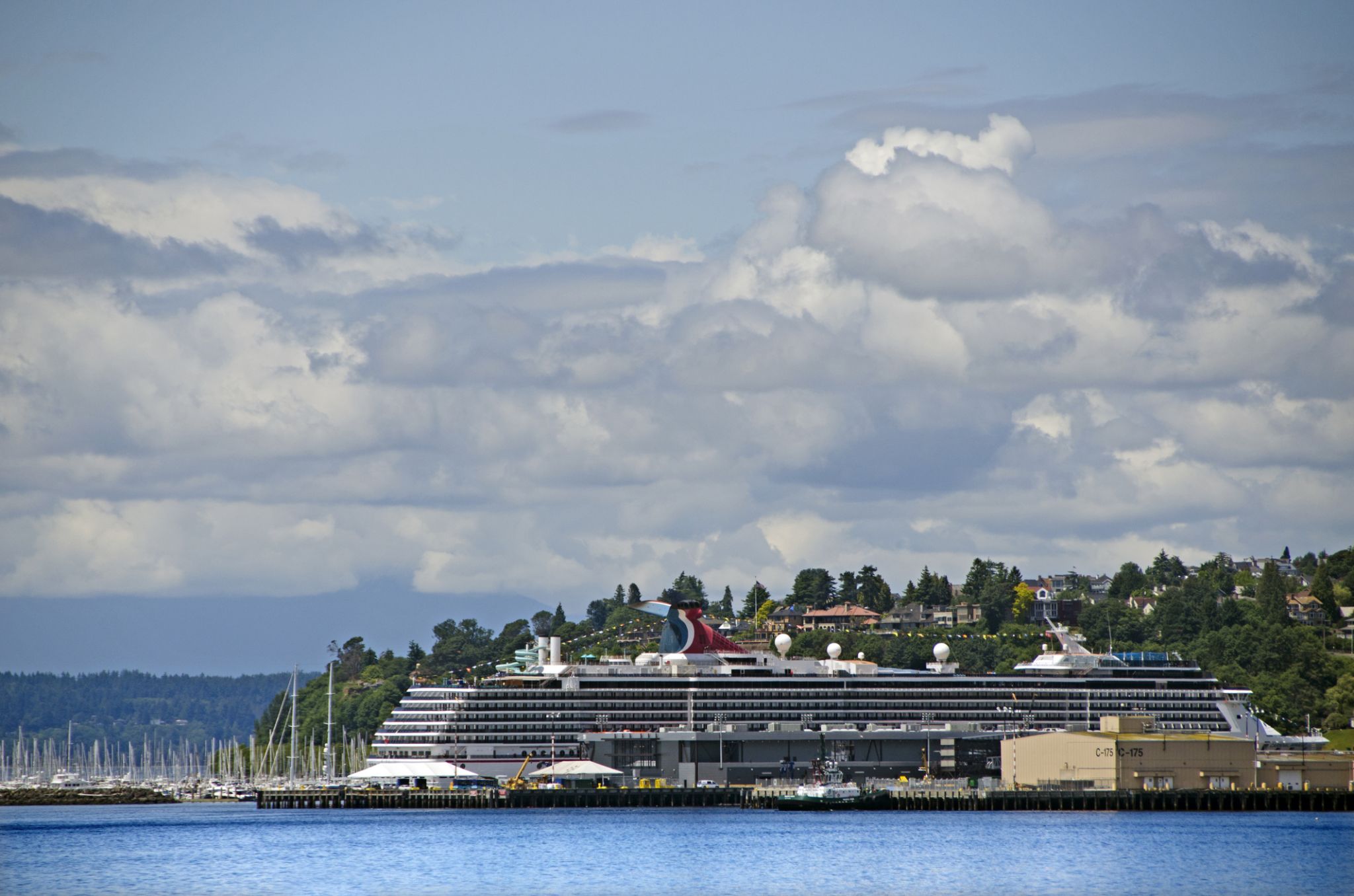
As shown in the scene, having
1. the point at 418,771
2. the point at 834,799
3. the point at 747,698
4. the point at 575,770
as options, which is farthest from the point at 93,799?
the point at 834,799

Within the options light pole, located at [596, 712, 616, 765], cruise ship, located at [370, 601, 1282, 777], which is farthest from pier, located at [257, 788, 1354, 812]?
cruise ship, located at [370, 601, 1282, 777]

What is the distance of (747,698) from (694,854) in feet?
162

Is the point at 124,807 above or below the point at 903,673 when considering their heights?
below

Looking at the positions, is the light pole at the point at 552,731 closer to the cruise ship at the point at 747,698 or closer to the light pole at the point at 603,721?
the cruise ship at the point at 747,698

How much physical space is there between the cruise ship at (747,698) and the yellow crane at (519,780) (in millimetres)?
659

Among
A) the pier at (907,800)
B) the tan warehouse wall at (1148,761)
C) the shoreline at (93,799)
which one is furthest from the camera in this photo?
the shoreline at (93,799)

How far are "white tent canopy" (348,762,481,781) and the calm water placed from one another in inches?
228

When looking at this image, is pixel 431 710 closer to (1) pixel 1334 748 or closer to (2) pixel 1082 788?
(2) pixel 1082 788

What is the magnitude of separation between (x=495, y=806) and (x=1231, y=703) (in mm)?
61270

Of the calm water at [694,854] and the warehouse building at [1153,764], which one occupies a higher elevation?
the warehouse building at [1153,764]

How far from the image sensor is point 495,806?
137000 mm

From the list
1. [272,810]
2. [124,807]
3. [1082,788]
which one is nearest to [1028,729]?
[1082,788]

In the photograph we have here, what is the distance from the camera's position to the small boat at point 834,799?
133m

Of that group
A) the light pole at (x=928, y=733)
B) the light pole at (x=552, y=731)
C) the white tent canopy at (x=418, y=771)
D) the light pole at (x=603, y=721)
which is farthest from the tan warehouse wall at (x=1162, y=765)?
the white tent canopy at (x=418, y=771)
